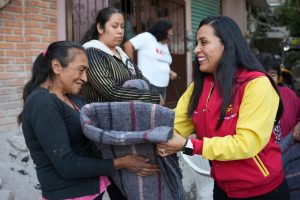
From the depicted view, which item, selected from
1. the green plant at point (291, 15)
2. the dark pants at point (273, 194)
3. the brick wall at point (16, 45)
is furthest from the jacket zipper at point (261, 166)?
the green plant at point (291, 15)

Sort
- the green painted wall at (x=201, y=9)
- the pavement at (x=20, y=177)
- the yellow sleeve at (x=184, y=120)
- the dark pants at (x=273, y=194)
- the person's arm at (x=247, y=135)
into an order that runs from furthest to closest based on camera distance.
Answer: the green painted wall at (x=201, y=9) → the pavement at (x=20, y=177) → the yellow sleeve at (x=184, y=120) → the dark pants at (x=273, y=194) → the person's arm at (x=247, y=135)

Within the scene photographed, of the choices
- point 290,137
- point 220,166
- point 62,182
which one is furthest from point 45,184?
point 290,137

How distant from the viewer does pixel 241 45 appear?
2055 millimetres

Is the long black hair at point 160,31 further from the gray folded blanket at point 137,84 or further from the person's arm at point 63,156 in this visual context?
the person's arm at point 63,156

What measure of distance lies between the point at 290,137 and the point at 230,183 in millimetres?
861

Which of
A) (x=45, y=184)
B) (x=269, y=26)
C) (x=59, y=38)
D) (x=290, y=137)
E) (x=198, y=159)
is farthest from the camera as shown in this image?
(x=269, y=26)

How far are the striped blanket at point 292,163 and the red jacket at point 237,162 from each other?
Result: 0.60m

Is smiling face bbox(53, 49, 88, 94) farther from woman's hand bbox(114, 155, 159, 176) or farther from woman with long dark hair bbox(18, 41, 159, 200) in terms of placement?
woman's hand bbox(114, 155, 159, 176)

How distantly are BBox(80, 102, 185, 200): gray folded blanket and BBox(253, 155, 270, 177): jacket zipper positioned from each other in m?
0.38

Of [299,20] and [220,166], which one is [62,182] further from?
[299,20]

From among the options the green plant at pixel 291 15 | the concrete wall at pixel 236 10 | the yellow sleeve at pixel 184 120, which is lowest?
the yellow sleeve at pixel 184 120

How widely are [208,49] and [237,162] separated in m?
0.55

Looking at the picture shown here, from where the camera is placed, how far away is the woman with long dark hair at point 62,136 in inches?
76.8

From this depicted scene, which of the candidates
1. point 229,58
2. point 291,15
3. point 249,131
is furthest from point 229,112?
point 291,15
